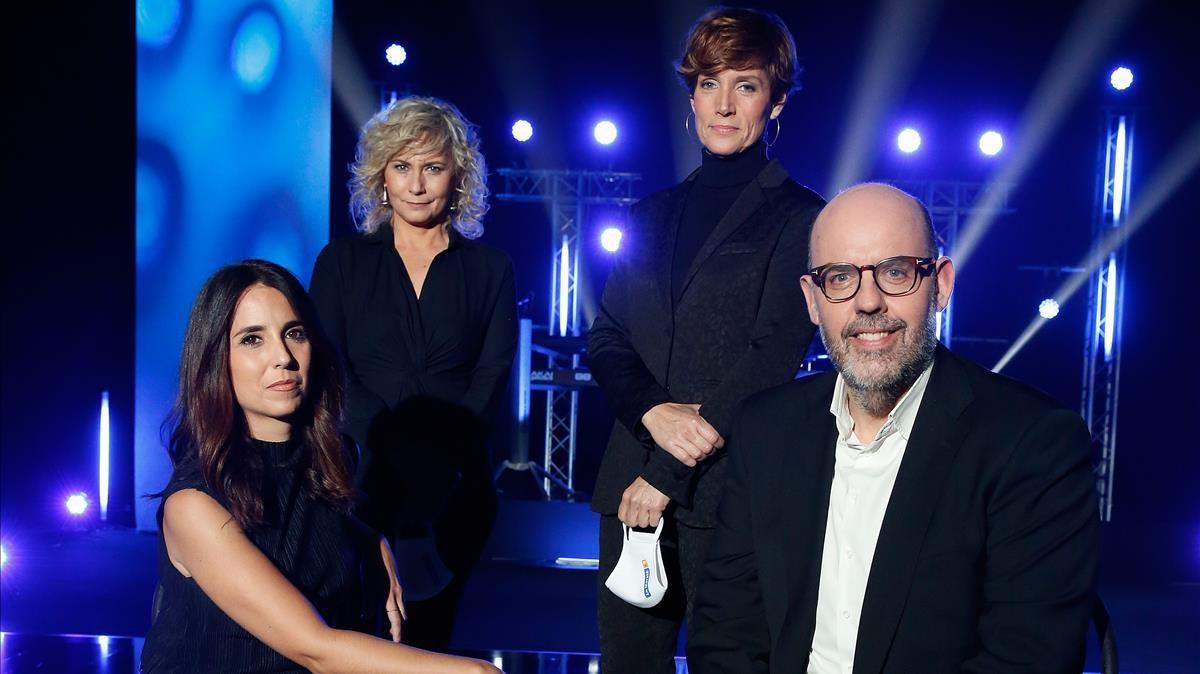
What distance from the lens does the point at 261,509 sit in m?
1.66

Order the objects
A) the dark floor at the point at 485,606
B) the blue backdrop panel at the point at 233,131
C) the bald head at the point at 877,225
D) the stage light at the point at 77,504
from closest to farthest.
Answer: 1. the bald head at the point at 877,225
2. the dark floor at the point at 485,606
3. the blue backdrop panel at the point at 233,131
4. the stage light at the point at 77,504

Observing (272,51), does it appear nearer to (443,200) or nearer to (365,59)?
(365,59)

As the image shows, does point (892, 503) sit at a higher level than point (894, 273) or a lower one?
lower

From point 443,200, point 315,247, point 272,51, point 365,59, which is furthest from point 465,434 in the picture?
point 365,59

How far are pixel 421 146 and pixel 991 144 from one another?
19.3 ft

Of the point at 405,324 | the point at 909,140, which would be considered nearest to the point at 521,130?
the point at 909,140

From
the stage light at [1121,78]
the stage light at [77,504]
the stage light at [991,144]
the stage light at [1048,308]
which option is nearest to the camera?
the stage light at [77,504]

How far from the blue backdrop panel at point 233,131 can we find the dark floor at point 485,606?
5.54 feet

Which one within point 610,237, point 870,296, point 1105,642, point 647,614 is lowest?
point 647,614

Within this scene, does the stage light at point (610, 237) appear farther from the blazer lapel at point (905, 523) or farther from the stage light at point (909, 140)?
the blazer lapel at point (905, 523)

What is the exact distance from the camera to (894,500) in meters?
1.43

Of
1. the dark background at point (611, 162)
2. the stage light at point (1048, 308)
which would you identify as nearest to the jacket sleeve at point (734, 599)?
the dark background at point (611, 162)

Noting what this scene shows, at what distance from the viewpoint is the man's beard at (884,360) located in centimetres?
148

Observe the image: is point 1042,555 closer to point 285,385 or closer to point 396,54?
point 285,385
